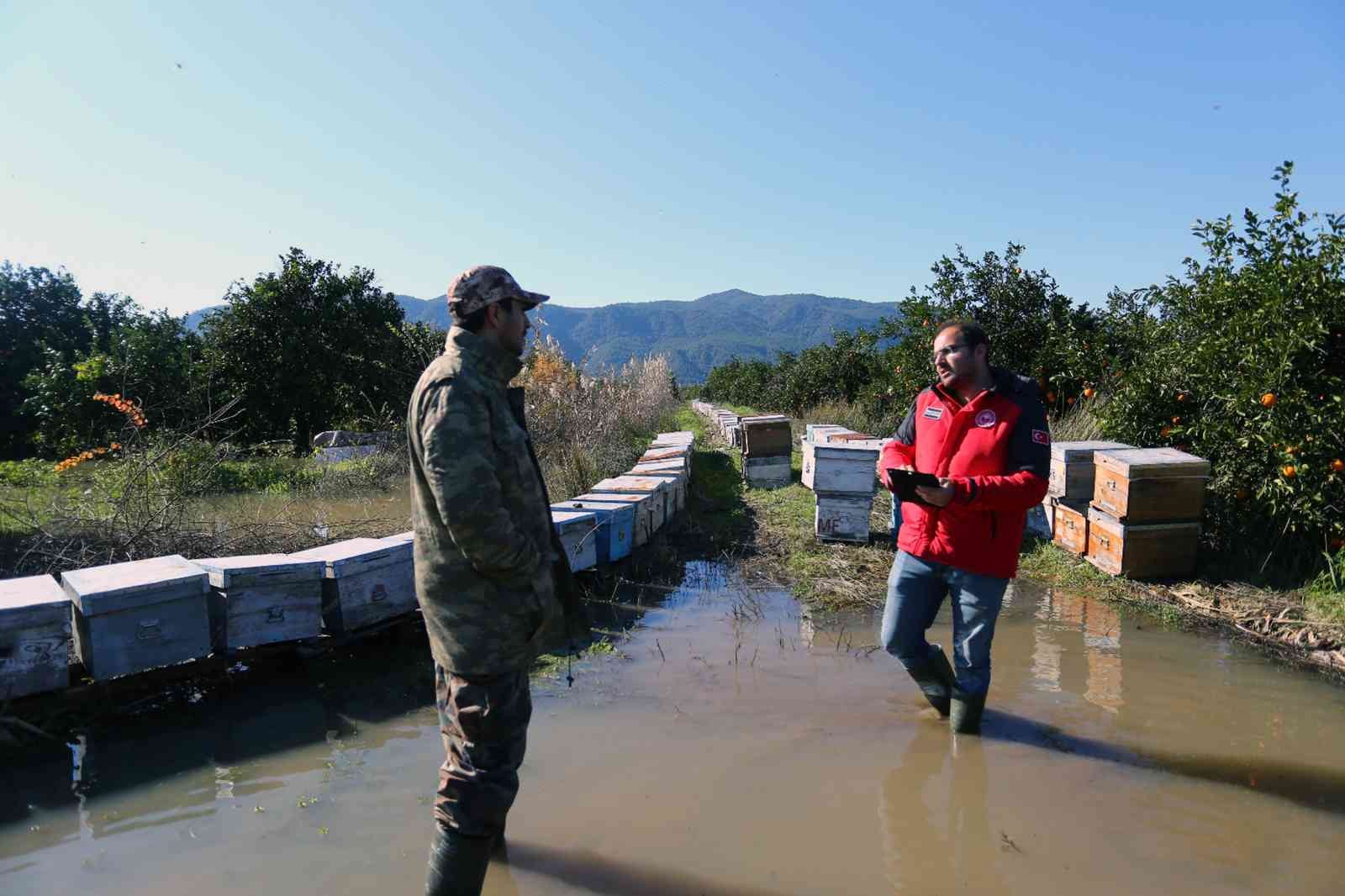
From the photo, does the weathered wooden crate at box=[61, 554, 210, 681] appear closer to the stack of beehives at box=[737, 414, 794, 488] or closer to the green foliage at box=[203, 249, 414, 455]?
the stack of beehives at box=[737, 414, 794, 488]

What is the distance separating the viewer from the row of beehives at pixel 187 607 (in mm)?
3389

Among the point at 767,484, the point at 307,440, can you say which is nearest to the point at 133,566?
the point at 767,484

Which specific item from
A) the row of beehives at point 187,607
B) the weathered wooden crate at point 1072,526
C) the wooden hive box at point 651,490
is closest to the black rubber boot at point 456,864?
the row of beehives at point 187,607

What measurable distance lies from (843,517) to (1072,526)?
1.75m

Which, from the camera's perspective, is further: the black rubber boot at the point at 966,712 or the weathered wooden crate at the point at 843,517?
the weathered wooden crate at the point at 843,517

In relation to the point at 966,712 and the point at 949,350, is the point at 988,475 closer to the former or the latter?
the point at 949,350

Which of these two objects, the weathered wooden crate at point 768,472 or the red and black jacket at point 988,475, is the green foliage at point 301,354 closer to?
the weathered wooden crate at point 768,472

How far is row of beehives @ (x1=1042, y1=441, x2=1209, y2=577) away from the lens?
546 cm

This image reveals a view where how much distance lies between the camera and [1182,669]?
4203 millimetres

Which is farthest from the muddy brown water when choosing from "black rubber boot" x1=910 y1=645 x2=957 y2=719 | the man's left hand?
the man's left hand

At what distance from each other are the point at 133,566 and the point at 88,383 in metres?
9.55

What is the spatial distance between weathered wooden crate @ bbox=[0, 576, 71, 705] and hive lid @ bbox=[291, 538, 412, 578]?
1.06 meters

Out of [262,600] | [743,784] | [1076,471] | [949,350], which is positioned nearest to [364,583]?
[262,600]

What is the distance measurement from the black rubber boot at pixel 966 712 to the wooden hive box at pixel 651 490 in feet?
11.3
